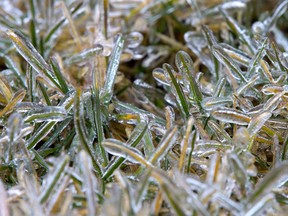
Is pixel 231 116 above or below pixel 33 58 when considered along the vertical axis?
below

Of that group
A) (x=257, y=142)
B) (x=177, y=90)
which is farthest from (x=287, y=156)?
(x=177, y=90)

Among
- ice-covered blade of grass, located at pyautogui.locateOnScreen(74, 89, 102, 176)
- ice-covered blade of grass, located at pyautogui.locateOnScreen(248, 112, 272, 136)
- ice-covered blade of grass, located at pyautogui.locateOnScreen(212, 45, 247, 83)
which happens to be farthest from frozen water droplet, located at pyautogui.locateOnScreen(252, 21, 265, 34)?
ice-covered blade of grass, located at pyautogui.locateOnScreen(74, 89, 102, 176)

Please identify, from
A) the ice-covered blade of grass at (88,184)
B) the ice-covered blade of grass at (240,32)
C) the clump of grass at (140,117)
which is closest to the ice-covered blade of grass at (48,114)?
the clump of grass at (140,117)

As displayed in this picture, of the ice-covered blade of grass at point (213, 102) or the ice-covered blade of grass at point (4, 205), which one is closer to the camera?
the ice-covered blade of grass at point (4, 205)

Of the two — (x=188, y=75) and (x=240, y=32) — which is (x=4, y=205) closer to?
(x=188, y=75)

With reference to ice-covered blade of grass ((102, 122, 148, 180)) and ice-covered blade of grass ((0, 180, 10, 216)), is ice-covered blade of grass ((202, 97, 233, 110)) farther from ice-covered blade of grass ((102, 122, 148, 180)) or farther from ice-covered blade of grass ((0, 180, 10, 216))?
ice-covered blade of grass ((0, 180, 10, 216))

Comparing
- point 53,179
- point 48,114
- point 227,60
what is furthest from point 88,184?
point 227,60

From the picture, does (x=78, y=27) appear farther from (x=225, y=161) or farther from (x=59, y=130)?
(x=225, y=161)

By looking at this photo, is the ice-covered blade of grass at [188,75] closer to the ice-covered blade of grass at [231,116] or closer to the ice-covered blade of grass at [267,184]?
the ice-covered blade of grass at [231,116]
